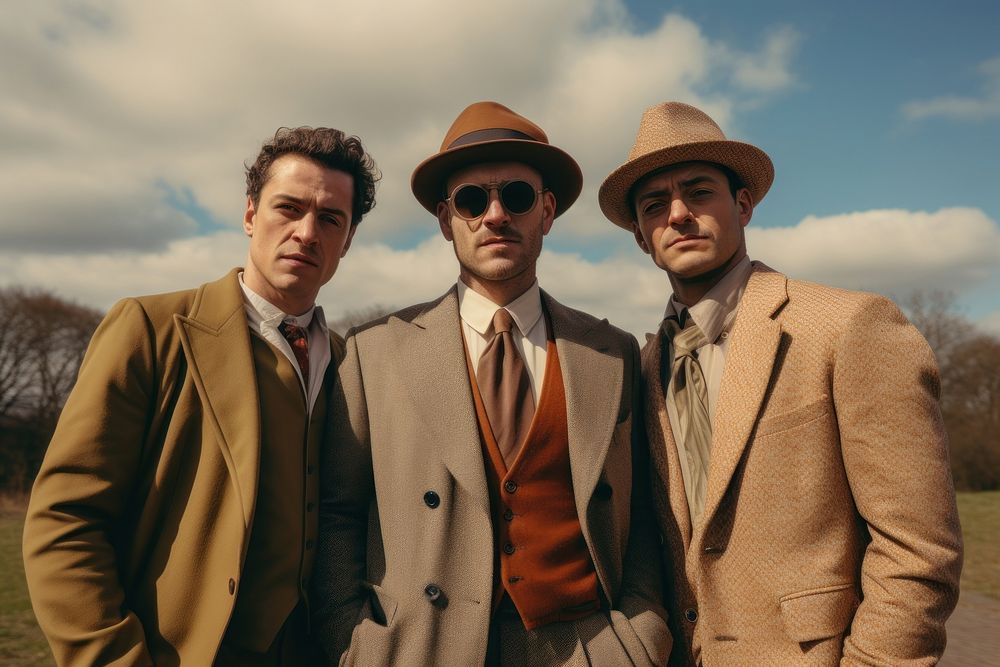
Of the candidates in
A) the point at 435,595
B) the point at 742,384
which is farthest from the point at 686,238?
Answer: the point at 435,595

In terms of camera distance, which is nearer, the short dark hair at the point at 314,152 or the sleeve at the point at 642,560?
the sleeve at the point at 642,560

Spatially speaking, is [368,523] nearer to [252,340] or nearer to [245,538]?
[245,538]

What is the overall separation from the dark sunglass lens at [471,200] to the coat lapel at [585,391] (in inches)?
21.7

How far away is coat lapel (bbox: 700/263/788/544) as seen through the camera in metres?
2.53

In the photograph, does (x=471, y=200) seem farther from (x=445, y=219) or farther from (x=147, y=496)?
(x=147, y=496)

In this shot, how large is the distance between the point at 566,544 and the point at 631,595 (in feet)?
1.24

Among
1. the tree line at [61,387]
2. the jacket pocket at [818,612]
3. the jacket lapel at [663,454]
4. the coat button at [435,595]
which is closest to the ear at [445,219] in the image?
the jacket lapel at [663,454]

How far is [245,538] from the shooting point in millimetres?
2332

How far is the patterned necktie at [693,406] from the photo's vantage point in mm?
2713

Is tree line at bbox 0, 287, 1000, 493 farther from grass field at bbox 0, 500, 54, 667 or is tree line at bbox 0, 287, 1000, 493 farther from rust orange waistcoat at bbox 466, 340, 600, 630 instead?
rust orange waistcoat at bbox 466, 340, 600, 630

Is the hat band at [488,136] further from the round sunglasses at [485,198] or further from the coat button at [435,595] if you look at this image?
the coat button at [435,595]

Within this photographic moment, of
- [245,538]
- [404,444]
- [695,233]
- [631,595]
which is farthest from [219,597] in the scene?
[695,233]

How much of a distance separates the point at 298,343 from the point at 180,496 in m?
0.77

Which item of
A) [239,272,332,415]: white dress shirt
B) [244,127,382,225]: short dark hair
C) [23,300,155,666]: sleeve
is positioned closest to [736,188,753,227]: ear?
[244,127,382,225]: short dark hair
